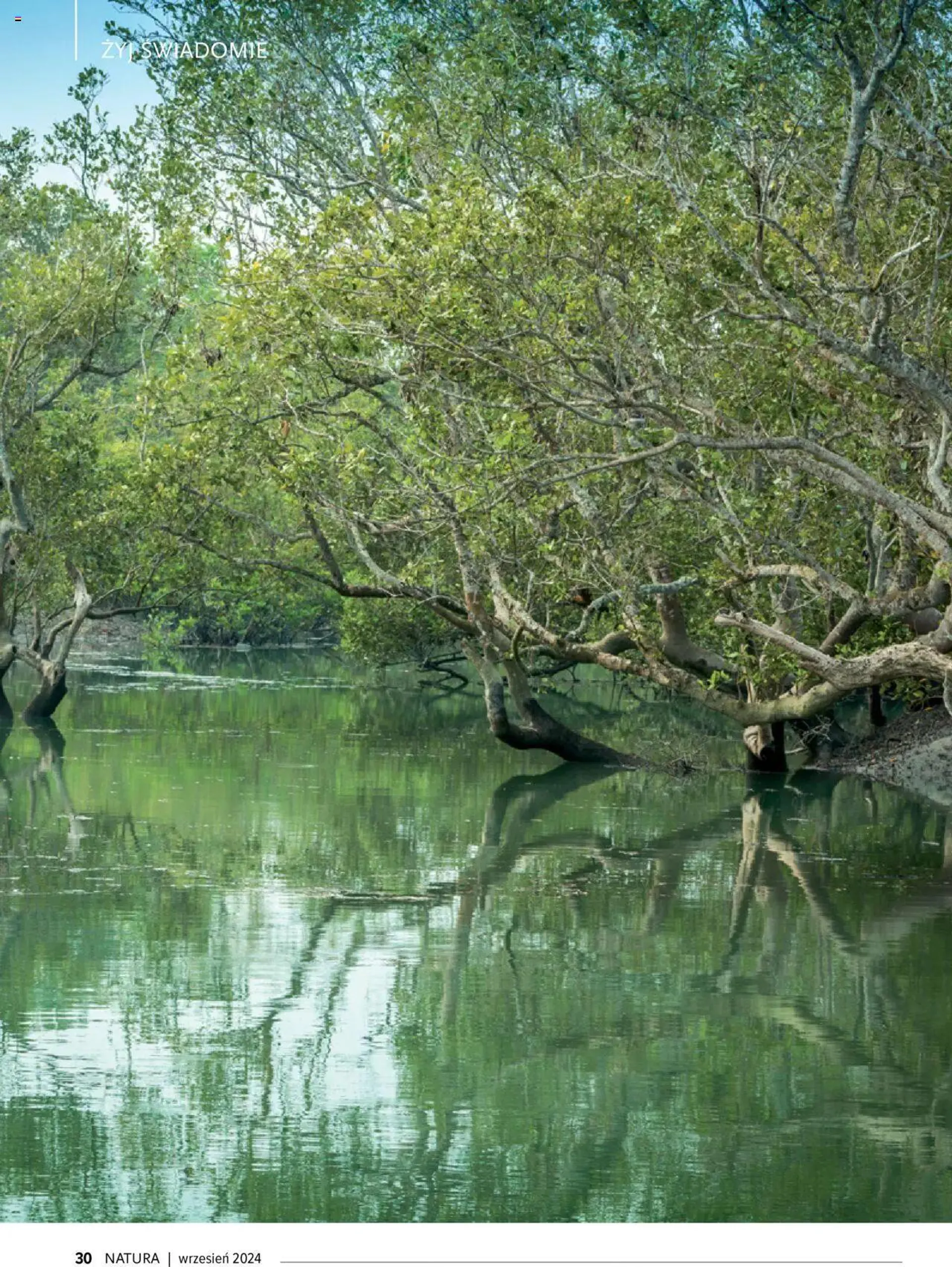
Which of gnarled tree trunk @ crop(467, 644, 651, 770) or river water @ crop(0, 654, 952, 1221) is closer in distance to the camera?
river water @ crop(0, 654, 952, 1221)

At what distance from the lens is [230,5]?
21.7 metres

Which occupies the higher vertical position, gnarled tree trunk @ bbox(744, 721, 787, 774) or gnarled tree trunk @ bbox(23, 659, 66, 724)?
gnarled tree trunk @ bbox(23, 659, 66, 724)

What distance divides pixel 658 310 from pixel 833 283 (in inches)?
148

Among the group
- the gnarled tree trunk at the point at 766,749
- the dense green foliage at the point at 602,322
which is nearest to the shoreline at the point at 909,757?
the gnarled tree trunk at the point at 766,749

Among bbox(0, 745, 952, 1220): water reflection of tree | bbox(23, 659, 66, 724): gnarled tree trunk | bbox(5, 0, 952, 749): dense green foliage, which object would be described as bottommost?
bbox(0, 745, 952, 1220): water reflection of tree

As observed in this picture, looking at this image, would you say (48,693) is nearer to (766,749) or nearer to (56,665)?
(56,665)

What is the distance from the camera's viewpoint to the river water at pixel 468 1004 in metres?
7.66

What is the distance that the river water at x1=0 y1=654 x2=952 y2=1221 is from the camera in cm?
766

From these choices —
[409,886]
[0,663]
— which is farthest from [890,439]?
[0,663]

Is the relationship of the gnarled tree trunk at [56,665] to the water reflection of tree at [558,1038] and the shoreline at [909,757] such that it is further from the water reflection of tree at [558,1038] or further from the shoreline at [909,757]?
the water reflection of tree at [558,1038]

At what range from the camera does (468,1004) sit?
1084cm

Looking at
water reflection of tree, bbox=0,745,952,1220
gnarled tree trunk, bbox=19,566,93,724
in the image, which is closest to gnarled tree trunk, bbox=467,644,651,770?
water reflection of tree, bbox=0,745,952,1220

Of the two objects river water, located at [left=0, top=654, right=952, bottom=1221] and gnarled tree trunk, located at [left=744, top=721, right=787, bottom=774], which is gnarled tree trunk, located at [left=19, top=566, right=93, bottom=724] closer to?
river water, located at [left=0, top=654, right=952, bottom=1221]
